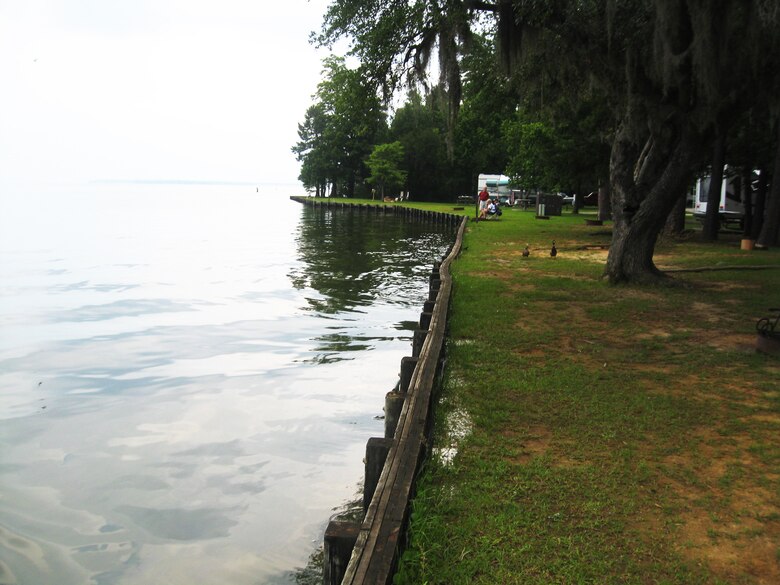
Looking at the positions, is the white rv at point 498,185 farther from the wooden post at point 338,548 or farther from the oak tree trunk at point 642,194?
the wooden post at point 338,548

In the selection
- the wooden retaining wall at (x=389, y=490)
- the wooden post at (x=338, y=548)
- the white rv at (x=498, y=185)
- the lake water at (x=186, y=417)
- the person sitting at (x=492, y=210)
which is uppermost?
the white rv at (x=498, y=185)

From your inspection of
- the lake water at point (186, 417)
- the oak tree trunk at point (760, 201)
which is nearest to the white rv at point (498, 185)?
the oak tree trunk at point (760, 201)

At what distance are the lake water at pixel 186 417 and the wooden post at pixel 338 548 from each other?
1.73 m

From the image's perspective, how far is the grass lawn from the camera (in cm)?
377

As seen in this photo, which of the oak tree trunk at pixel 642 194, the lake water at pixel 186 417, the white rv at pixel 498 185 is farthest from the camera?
the white rv at pixel 498 185

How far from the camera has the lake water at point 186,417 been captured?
5867mm

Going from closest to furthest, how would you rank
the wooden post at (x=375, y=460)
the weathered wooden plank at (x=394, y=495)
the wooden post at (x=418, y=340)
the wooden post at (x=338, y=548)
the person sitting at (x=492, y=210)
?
the weathered wooden plank at (x=394, y=495)
the wooden post at (x=338, y=548)
the wooden post at (x=375, y=460)
the wooden post at (x=418, y=340)
the person sitting at (x=492, y=210)

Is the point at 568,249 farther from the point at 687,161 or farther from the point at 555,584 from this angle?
the point at 555,584

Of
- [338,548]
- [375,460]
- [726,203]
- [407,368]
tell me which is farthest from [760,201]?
[338,548]

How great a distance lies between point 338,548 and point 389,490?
48 centimetres

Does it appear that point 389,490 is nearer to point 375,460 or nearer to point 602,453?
point 375,460

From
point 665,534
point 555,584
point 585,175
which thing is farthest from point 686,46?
point 585,175

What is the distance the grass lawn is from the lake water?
174 centimetres

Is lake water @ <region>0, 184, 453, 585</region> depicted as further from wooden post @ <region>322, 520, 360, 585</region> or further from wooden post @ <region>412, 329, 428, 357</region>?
wooden post @ <region>322, 520, 360, 585</region>
